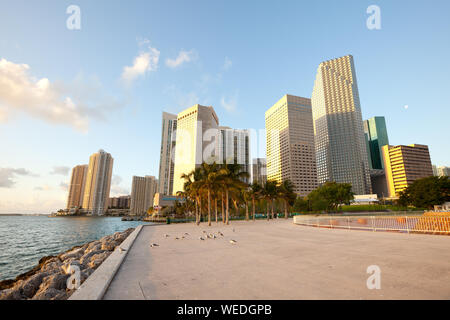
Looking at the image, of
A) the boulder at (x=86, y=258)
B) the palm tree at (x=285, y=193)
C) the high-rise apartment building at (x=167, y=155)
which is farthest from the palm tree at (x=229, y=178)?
the high-rise apartment building at (x=167, y=155)

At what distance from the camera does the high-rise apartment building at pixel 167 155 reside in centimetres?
17468

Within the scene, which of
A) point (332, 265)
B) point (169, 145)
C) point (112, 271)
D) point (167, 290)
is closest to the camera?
point (167, 290)

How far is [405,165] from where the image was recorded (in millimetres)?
155875

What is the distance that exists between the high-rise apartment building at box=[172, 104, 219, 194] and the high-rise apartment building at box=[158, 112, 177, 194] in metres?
5.89

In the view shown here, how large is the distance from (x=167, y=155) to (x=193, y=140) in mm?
35491

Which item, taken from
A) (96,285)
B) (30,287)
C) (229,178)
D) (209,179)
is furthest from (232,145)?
(96,285)

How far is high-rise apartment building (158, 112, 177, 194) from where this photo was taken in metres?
175

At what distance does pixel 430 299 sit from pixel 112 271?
6925mm

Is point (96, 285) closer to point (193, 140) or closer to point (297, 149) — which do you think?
point (193, 140)

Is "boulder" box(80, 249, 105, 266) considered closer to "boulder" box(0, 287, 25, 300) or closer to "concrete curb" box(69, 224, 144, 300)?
"boulder" box(0, 287, 25, 300)

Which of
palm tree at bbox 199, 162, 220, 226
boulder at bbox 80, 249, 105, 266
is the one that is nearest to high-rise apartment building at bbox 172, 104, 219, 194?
palm tree at bbox 199, 162, 220, 226
